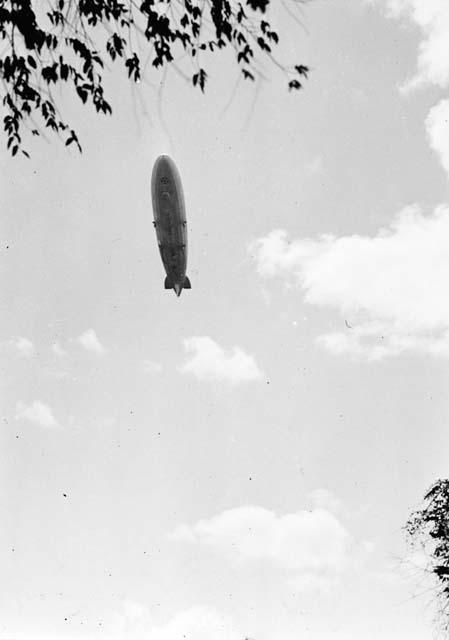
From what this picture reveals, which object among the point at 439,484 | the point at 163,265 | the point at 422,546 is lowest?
the point at 422,546

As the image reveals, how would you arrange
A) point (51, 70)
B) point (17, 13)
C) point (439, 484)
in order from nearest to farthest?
point (17, 13) < point (51, 70) < point (439, 484)

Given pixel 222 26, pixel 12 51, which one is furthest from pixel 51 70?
pixel 222 26

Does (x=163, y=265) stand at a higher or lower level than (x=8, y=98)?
higher

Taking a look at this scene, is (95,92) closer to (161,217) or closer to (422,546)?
(422,546)

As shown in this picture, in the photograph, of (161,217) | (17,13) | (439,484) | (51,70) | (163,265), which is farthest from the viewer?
(163,265)

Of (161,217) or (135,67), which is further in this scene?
(161,217)

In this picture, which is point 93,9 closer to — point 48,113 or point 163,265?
point 48,113
